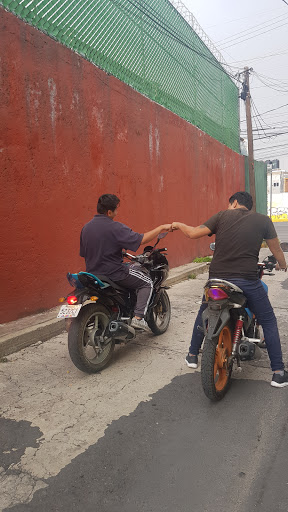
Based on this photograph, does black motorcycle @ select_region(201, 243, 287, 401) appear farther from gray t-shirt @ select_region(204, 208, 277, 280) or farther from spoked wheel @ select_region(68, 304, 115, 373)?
spoked wheel @ select_region(68, 304, 115, 373)

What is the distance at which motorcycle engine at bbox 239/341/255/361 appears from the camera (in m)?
3.28

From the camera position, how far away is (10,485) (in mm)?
2242

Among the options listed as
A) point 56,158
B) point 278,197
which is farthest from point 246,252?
point 278,197

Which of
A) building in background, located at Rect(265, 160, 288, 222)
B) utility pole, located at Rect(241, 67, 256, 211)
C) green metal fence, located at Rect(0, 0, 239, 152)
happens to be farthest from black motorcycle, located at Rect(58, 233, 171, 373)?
building in background, located at Rect(265, 160, 288, 222)

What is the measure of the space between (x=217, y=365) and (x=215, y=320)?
1.29ft

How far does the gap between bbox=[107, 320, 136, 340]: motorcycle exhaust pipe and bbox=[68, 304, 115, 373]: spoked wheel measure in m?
0.06

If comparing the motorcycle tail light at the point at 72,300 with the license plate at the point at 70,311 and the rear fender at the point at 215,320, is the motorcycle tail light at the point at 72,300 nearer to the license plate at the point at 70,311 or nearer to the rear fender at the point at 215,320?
the license plate at the point at 70,311

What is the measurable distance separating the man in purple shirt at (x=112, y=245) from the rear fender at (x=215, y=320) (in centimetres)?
102

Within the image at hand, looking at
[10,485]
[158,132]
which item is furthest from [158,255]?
[158,132]

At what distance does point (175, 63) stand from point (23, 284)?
7480mm

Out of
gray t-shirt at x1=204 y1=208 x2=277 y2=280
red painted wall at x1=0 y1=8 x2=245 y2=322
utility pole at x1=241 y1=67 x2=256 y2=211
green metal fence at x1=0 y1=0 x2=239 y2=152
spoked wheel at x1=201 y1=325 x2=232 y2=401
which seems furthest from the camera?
utility pole at x1=241 y1=67 x2=256 y2=211

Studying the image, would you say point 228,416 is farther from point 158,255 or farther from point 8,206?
point 8,206

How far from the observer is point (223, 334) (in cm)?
325

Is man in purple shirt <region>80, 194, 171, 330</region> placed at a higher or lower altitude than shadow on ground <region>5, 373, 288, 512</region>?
higher
